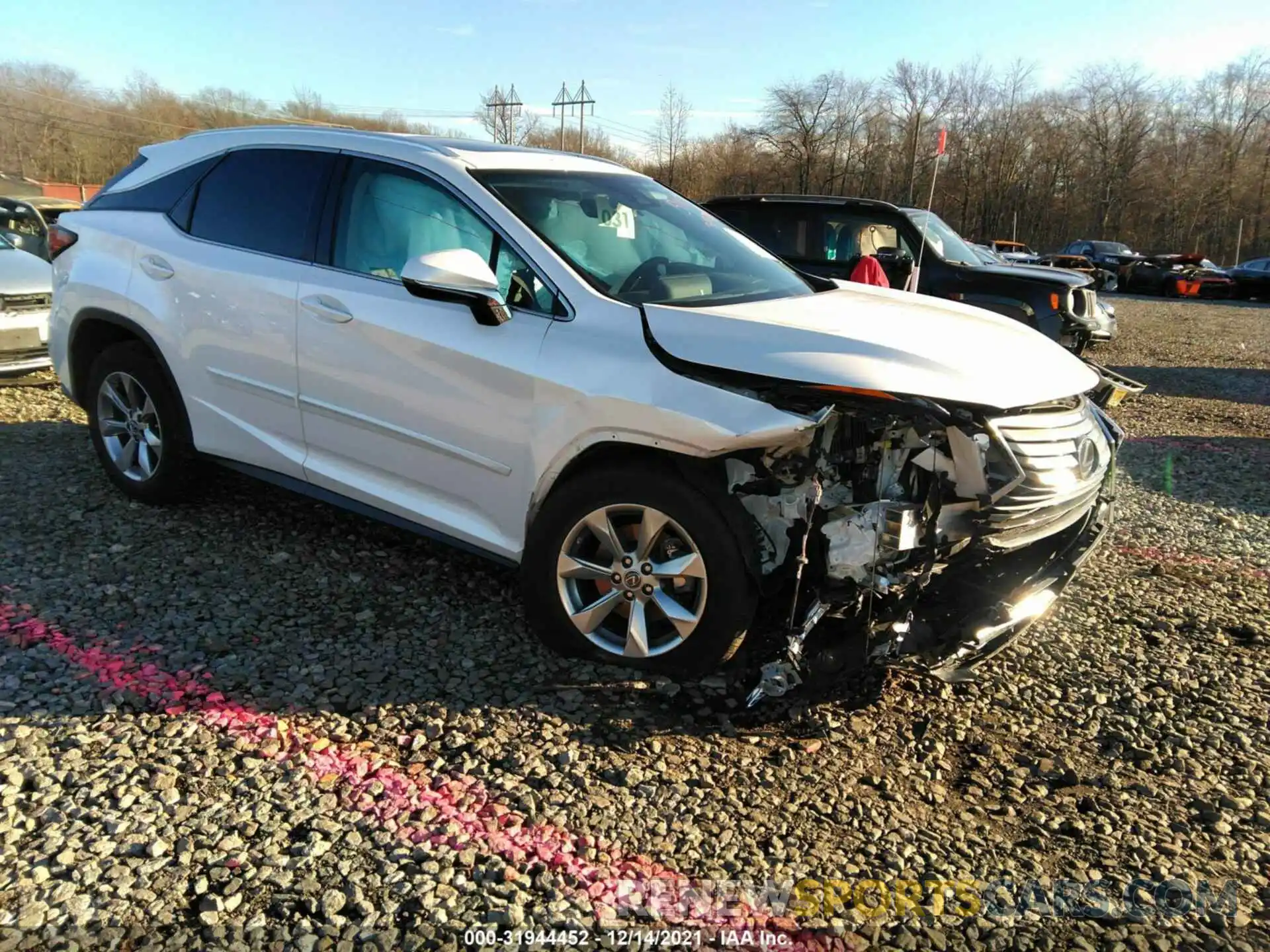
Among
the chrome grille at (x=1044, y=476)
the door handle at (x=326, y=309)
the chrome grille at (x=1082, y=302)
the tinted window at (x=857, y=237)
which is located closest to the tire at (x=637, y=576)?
the chrome grille at (x=1044, y=476)

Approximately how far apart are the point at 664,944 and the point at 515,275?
2351 millimetres

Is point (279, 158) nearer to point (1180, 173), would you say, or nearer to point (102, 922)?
point (102, 922)

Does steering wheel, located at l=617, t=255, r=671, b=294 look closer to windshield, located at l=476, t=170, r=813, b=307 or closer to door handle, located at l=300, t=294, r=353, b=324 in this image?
windshield, located at l=476, t=170, r=813, b=307

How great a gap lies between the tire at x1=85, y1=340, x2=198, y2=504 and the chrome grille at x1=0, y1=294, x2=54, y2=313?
3431 mm

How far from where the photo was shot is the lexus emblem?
126 inches

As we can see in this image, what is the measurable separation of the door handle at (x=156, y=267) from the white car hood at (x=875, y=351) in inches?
102

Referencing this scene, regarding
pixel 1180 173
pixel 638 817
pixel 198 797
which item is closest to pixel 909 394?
pixel 638 817

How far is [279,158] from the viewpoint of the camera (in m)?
4.27

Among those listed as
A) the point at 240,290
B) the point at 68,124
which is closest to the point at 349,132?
the point at 240,290

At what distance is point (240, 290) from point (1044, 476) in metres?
3.44

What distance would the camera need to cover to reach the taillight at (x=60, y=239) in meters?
4.88

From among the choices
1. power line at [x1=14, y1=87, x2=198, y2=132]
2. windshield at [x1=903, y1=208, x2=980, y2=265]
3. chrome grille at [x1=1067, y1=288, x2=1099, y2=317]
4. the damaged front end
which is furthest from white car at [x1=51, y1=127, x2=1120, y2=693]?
power line at [x1=14, y1=87, x2=198, y2=132]

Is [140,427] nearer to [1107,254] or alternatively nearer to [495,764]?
[495,764]

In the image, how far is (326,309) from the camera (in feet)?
12.5
